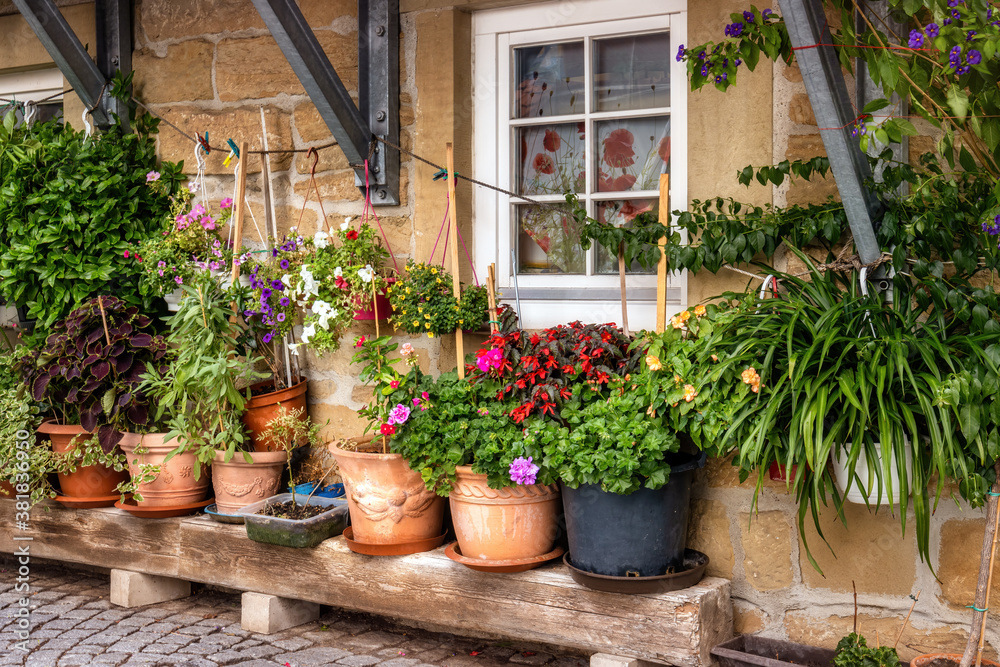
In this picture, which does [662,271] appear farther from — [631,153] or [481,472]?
[481,472]

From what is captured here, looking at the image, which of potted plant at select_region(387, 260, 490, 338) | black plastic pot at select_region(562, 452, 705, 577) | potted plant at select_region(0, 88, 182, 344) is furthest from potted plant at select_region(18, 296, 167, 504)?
black plastic pot at select_region(562, 452, 705, 577)

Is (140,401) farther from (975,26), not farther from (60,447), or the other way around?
(975,26)

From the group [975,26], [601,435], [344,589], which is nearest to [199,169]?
[344,589]

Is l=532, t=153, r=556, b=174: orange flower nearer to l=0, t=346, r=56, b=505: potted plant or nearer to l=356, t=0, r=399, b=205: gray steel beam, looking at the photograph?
l=356, t=0, r=399, b=205: gray steel beam

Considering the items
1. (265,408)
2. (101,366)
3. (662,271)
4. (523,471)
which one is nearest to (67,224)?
(101,366)

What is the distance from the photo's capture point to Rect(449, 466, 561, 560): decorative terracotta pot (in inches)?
113

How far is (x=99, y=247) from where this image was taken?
386 cm

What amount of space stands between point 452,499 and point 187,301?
1.37 meters

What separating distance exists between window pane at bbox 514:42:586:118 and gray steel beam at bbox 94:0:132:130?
72.2 inches

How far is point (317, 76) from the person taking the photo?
323cm

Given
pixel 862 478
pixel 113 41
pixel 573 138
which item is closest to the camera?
pixel 862 478

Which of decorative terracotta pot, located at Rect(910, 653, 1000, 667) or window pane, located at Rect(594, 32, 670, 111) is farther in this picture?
Result: window pane, located at Rect(594, 32, 670, 111)

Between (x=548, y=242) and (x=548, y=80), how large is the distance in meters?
0.60

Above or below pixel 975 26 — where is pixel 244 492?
below
